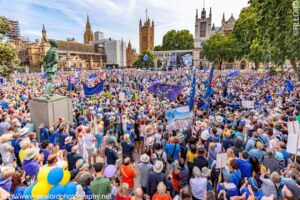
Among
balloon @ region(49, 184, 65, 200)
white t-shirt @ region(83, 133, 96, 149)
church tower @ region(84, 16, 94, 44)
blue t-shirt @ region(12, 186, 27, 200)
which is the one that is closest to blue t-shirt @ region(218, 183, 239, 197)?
balloon @ region(49, 184, 65, 200)

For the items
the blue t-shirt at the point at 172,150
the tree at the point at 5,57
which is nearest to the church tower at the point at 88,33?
the tree at the point at 5,57

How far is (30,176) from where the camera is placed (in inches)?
152

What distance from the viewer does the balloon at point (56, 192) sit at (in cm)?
279

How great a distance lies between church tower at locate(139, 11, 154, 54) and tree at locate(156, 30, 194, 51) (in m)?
51.3

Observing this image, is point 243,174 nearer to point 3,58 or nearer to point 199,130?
point 199,130

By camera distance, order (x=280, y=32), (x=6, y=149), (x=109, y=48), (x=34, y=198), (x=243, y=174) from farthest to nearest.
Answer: (x=109, y=48)
(x=280, y=32)
(x=6, y=149)
(x=243, y=174)
(x=34, y=198)

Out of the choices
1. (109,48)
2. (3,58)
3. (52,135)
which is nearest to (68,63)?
(109,48)

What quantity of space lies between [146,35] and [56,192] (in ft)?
481

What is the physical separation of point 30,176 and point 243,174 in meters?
4.08

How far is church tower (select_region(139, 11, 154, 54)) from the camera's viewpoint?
141 meters

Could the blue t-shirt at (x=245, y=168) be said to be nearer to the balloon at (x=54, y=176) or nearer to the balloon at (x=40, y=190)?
the balloon at (x=54, y=176)

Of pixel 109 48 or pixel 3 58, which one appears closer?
pixel 3 58

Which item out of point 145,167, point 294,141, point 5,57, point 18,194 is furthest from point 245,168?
point 5,57

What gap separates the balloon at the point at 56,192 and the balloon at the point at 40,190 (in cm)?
7
